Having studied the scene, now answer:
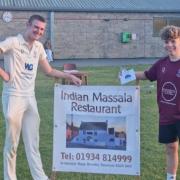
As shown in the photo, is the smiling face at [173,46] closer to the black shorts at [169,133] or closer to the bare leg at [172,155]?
the black shorts at [169,133]

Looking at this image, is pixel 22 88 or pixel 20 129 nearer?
pixel 22 88

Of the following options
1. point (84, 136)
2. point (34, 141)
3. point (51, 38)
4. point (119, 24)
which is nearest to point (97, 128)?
point (84, 136)

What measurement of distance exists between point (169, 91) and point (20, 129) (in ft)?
5.88

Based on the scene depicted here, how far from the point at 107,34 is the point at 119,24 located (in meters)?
1.25

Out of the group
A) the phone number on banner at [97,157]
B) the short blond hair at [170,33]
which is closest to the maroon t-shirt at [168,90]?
the short blond hair at [170,33]

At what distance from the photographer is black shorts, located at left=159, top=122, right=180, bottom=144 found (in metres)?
6.05

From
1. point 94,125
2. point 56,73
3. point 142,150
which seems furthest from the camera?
point 142,150

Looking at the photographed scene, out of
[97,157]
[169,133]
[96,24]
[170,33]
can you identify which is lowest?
[97,157]

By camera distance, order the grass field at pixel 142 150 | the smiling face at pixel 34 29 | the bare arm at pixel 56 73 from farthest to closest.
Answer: the grass field at pixel 142 150, the bare arm at pixel 56 73, the smiling face at pixel 34 29

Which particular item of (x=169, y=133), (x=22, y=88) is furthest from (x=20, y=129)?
(x=169, y=133)

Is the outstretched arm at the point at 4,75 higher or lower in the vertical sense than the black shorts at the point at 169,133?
higher

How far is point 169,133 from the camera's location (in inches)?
240

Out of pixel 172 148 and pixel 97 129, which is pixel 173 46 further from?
pixel 97 129

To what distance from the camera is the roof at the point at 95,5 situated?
36.6 metres
